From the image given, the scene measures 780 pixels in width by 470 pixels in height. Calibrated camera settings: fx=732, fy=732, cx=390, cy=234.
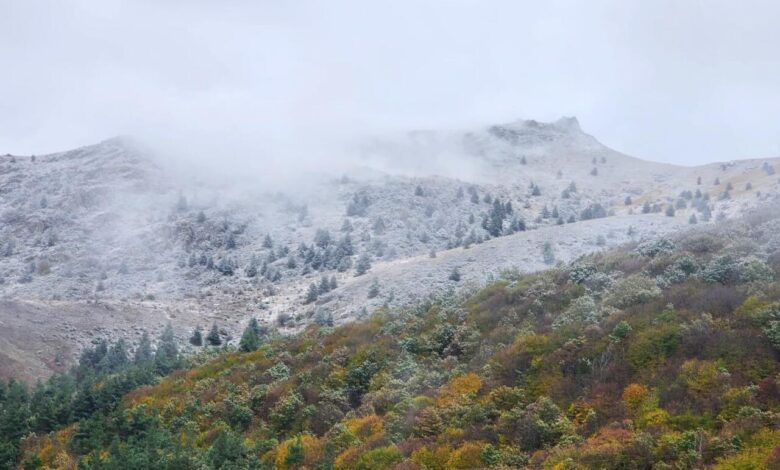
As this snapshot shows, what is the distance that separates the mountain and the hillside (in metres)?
17.3

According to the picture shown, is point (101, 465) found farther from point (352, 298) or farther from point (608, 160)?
point (608, 160)

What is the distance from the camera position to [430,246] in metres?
94.9

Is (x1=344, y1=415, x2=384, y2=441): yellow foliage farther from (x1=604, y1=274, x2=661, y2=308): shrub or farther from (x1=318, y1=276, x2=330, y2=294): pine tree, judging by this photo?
(x1=318, y1=276, x2=330, y2=294): pine tree

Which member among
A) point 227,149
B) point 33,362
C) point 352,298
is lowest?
point 33,362

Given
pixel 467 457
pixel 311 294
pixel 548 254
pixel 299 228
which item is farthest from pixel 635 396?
pixel 299 228

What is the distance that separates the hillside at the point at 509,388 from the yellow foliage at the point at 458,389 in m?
0.09

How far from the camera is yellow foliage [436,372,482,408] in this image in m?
26.2

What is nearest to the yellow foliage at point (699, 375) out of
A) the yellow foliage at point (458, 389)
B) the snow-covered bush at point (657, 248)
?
the yellow foliage at point (458, 389)

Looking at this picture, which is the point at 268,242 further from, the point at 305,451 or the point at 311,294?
the point at 305,451

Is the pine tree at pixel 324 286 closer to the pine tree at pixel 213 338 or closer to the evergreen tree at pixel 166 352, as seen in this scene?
the pine tree at pixel 213 338

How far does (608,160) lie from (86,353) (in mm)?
112485

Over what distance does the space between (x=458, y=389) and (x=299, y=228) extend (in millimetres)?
80851

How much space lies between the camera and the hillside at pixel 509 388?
2047cm

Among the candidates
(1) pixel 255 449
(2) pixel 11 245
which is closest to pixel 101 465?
(1) pixel 255 449
